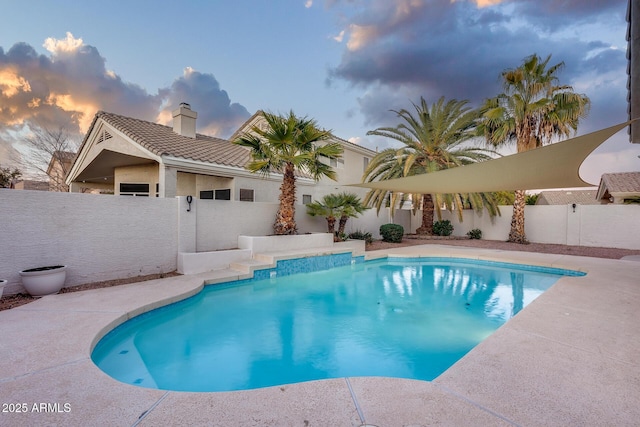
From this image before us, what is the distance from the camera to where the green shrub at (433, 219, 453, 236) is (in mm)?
18703

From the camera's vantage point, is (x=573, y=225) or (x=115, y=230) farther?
(x=573, y=225)

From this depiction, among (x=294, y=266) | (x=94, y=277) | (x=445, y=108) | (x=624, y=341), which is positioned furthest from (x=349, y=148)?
(x=624, y=341)

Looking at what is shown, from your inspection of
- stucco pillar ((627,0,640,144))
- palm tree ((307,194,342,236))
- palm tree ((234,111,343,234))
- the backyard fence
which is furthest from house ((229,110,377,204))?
stucco pillar ((627,0,640,144))

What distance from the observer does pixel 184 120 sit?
567 inches

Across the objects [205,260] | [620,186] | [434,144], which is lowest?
[205,260]

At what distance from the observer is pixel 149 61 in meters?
13.9

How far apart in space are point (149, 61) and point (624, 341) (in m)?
17.9

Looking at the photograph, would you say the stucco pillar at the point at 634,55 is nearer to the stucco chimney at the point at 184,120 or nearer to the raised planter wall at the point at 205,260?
the raised planter wall at the point at 205,260

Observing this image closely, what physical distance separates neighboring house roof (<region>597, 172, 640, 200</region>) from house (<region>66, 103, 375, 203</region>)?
19.7 m

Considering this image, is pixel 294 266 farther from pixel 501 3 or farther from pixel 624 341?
pixel 501 3

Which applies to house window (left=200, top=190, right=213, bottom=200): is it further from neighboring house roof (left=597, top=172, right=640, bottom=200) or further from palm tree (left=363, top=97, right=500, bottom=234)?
neighboring house roof (left=597, top=172, right=640, bottom=200)

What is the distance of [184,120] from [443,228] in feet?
52.0

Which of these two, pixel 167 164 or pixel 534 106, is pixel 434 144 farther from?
pixel 167 164

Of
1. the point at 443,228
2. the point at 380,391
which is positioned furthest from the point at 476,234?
the point at 380,391
